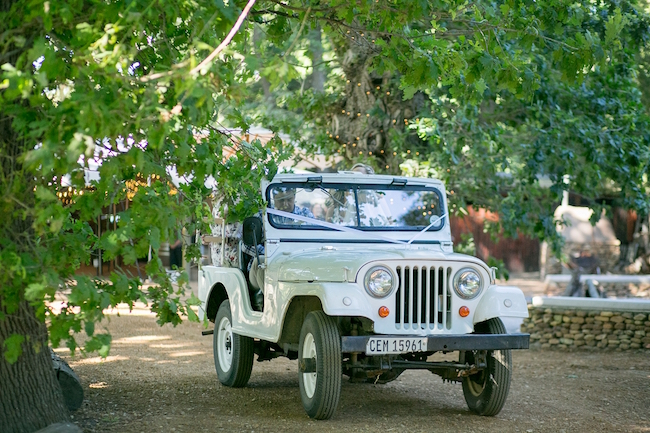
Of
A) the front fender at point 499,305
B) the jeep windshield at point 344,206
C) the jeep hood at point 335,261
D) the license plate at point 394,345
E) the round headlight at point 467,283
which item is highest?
the jeep windshield at point 344,206

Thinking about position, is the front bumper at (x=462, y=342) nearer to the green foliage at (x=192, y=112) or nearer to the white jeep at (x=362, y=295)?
the white jeep at (x=362, y=295)

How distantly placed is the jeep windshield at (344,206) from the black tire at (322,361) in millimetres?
1354

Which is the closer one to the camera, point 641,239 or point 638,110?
point 638,110

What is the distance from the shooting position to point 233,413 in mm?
6629

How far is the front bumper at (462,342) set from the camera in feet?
19.5

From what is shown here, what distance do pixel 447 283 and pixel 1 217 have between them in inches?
126

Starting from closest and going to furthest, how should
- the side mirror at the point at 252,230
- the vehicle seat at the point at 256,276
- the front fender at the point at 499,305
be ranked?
1. the front fender at the point at 499,305
2. the side mirror at the point at 252,230
3. the vehicle seat at the point at 256,276

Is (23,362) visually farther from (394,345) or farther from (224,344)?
(224,344)

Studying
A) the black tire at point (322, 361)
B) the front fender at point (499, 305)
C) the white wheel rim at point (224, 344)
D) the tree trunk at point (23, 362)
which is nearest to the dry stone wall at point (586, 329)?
the white wheel rim at point (224, 344)

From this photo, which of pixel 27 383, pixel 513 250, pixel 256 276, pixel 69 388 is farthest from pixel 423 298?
pixel 513 250

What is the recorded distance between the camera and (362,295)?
6086mm

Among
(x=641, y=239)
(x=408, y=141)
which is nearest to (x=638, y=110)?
(x=408, y=141)

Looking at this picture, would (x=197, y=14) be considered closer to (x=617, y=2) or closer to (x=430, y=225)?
(x=430, y=225)

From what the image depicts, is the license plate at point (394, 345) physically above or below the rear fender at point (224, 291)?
below
